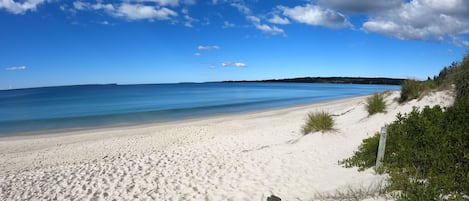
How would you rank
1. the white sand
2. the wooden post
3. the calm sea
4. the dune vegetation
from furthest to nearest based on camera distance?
1. the calm sea
2. the white sand
3. the wooden post
4. the dune vegetation

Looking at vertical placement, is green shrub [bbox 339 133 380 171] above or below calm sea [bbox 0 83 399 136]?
above

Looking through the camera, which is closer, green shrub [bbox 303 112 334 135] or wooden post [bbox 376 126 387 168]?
wooden post [bbox 376 126 387 168]

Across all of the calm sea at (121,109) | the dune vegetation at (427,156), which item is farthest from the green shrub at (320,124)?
the calm sea at (121,109)

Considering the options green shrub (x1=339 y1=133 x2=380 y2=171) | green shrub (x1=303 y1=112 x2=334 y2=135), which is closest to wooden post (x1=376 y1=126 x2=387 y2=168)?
green shrub (x1=339 y1=133 x2=380 y2=171)

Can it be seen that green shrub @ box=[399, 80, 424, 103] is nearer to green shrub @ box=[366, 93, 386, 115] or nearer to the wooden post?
green shrub @ box=[366, 93, 386, 115]

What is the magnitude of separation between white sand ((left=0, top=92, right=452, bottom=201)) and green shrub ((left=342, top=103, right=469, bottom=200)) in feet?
1.82

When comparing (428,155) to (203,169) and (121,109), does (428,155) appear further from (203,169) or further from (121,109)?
(121,109)

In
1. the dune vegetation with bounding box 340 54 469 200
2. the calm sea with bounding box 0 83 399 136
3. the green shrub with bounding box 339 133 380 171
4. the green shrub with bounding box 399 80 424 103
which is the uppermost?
the green shrub with bounding box 399 80 424 103

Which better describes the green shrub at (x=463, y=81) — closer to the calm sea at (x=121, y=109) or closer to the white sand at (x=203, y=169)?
the white sand at (x=203, y=169)

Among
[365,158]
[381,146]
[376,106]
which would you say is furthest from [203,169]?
[376,106]

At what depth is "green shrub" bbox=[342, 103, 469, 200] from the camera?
4.48 metres

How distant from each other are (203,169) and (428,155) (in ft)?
16.2

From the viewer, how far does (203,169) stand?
27.7 ft

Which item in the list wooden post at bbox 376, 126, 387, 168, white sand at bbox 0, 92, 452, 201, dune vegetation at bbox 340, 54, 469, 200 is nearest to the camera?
dune vegetation at bbox 340, 54, 469, 200
